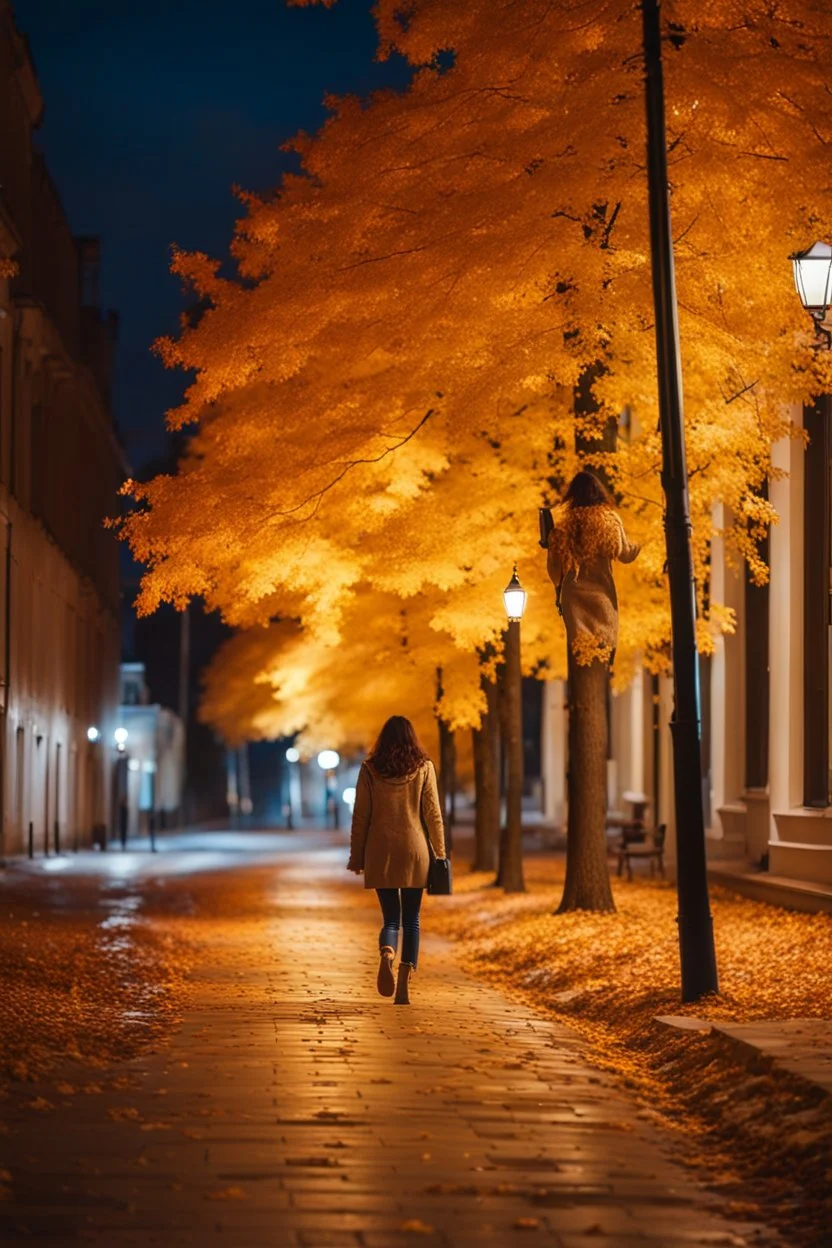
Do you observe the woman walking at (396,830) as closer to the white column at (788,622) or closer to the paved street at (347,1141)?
the paved street at (347,1141)

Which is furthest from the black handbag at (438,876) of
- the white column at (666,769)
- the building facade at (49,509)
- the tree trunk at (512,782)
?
the building facade at (49,509)

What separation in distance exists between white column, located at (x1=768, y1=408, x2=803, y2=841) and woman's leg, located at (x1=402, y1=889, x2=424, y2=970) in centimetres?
945

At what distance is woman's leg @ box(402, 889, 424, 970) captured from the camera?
1339 centimetres

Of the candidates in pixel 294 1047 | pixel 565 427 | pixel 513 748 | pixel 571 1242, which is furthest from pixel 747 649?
pixel 571 1242

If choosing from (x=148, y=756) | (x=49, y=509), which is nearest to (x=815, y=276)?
(x=49, y=509)

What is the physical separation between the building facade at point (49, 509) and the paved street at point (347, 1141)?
25.8 metres

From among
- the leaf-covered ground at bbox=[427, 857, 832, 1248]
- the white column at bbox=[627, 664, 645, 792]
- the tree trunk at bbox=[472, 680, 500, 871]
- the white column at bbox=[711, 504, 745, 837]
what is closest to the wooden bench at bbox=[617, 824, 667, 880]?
the white column at bbox=[711, 504, 745, 837]

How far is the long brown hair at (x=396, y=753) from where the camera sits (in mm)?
13289

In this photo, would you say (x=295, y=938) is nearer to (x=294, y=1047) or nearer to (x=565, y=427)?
(x=565, y=427)

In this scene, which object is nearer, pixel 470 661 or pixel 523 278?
pixel 523 278

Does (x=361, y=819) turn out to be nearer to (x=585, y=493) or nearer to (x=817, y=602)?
(x=585, y=493)

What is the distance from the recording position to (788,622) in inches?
860

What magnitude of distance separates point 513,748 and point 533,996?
482 inches

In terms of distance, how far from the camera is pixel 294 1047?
37.4ft
